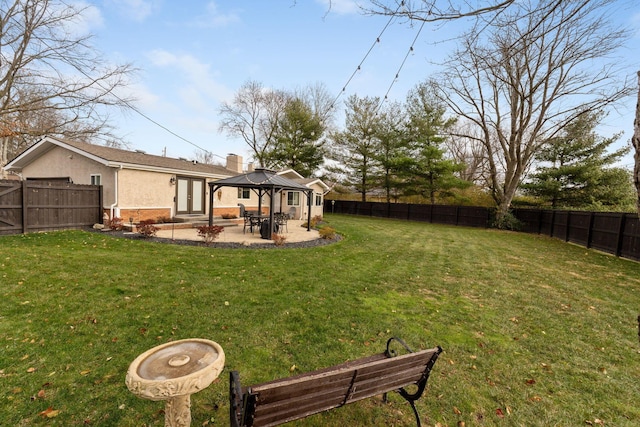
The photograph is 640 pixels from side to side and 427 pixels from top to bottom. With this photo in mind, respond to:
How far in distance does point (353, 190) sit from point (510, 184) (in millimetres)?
15620

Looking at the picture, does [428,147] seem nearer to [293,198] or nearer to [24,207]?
[293,198]

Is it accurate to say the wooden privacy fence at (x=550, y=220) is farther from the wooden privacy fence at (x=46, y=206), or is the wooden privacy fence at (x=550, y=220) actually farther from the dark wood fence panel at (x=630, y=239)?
the wooden privacy fence at (x=46, y=206)

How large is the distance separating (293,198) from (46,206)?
44.6ft

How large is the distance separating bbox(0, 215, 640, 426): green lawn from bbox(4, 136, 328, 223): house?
446 centimetres

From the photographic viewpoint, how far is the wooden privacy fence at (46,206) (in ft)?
28.8

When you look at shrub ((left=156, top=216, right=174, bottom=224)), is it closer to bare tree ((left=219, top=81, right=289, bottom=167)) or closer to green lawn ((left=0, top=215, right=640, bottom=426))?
green lawn ((left=0, top=215, right=640, bottom=426))

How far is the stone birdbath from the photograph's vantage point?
161cm

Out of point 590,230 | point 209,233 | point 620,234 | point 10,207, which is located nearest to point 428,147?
point 590,230

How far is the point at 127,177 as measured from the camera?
11641 mm

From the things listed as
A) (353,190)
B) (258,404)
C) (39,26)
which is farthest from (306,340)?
(353,190)

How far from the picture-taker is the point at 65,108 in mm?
13648

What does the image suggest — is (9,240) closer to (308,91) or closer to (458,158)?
(308,91)

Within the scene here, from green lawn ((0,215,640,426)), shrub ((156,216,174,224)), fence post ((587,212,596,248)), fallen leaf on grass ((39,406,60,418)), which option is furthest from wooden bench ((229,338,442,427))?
fence post ((587,212,596,248))

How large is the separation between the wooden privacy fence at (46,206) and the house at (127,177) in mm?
609
